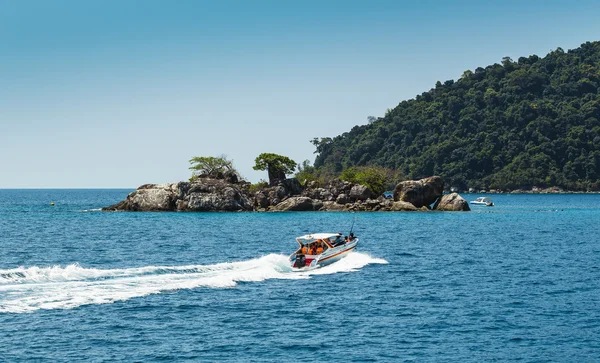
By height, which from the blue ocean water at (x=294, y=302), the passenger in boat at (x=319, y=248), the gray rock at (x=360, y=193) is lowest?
the blue ocean water at (x=294, y=302)

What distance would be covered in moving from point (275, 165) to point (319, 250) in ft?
239

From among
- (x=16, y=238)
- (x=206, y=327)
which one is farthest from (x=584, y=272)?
(x=16, y=238)

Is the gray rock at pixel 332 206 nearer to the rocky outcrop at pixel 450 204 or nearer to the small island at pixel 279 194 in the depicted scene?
the small island at pixel 279 194

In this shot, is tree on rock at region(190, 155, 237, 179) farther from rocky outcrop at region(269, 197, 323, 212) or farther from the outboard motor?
the outboard motor

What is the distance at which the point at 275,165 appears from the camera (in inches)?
4995

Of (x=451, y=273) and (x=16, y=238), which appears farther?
(x=16, y=238)

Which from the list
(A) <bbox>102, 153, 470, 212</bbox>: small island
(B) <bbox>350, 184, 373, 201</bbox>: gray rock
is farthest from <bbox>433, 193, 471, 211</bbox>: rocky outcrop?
(B) <bbox>350, 184, 373, 201</bbox>: gray rock

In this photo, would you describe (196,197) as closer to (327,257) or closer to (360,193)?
(360,193)

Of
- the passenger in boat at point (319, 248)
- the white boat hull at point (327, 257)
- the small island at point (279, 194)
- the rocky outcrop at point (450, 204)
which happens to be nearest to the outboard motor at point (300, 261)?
the white boat hull at point (327, 257)

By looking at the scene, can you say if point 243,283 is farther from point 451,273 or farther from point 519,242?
point 519,242

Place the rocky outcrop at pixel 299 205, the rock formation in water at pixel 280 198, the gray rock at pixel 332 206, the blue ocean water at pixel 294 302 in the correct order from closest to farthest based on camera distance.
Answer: the blue ocean water at pixel 294 302 < the rock formation in water at pixel 280 198 < the rocky outcrop at pixel 299 205 < the gray rock at pixel 332 206

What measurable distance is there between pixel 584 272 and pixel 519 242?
2186 centimetres

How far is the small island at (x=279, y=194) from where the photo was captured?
116 meters

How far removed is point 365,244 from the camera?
70625mm
